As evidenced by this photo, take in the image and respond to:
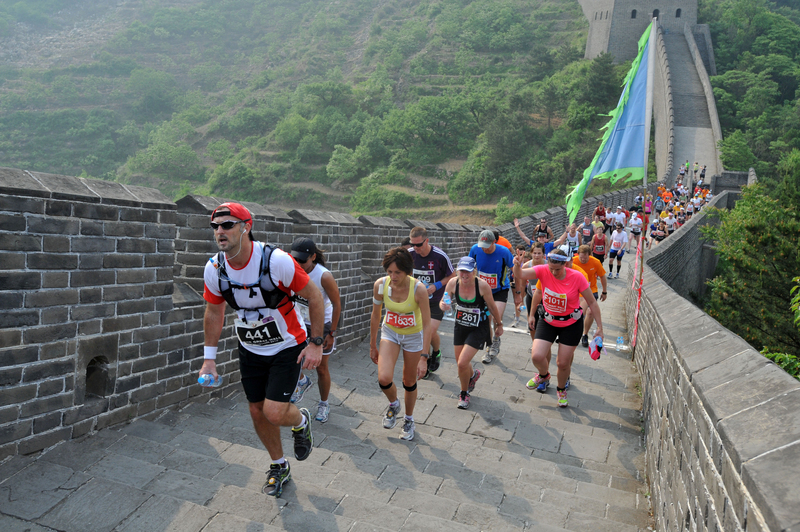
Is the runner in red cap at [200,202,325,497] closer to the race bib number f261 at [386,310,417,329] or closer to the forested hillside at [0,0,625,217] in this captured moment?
the race bib number f261 at [386,310,417,329]

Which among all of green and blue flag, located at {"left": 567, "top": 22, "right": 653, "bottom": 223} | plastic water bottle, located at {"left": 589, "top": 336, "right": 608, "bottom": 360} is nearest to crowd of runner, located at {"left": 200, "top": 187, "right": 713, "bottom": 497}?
plastic water bottle, located at {"left": 589, "top": 336, "right": 608, "bottom": 360}

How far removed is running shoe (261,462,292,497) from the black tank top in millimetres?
2859

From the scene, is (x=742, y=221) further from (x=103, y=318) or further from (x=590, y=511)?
(x=103, y=318)

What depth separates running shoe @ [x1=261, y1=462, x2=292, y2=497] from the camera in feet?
11.5

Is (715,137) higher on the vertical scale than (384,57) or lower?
lower

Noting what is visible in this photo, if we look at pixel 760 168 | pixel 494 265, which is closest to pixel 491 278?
pixel 494 265

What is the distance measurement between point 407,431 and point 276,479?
161 cm

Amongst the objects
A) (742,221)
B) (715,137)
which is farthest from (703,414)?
(715,137)

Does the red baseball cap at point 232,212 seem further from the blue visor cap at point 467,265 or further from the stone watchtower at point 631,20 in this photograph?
the stone watchtower at point 631,20

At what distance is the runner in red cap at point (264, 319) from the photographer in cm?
348

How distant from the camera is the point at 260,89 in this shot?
108 meters

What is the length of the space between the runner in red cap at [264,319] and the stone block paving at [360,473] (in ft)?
1.25

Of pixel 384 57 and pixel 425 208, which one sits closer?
pixel 425 208

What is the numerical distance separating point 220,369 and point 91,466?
1.91 m
